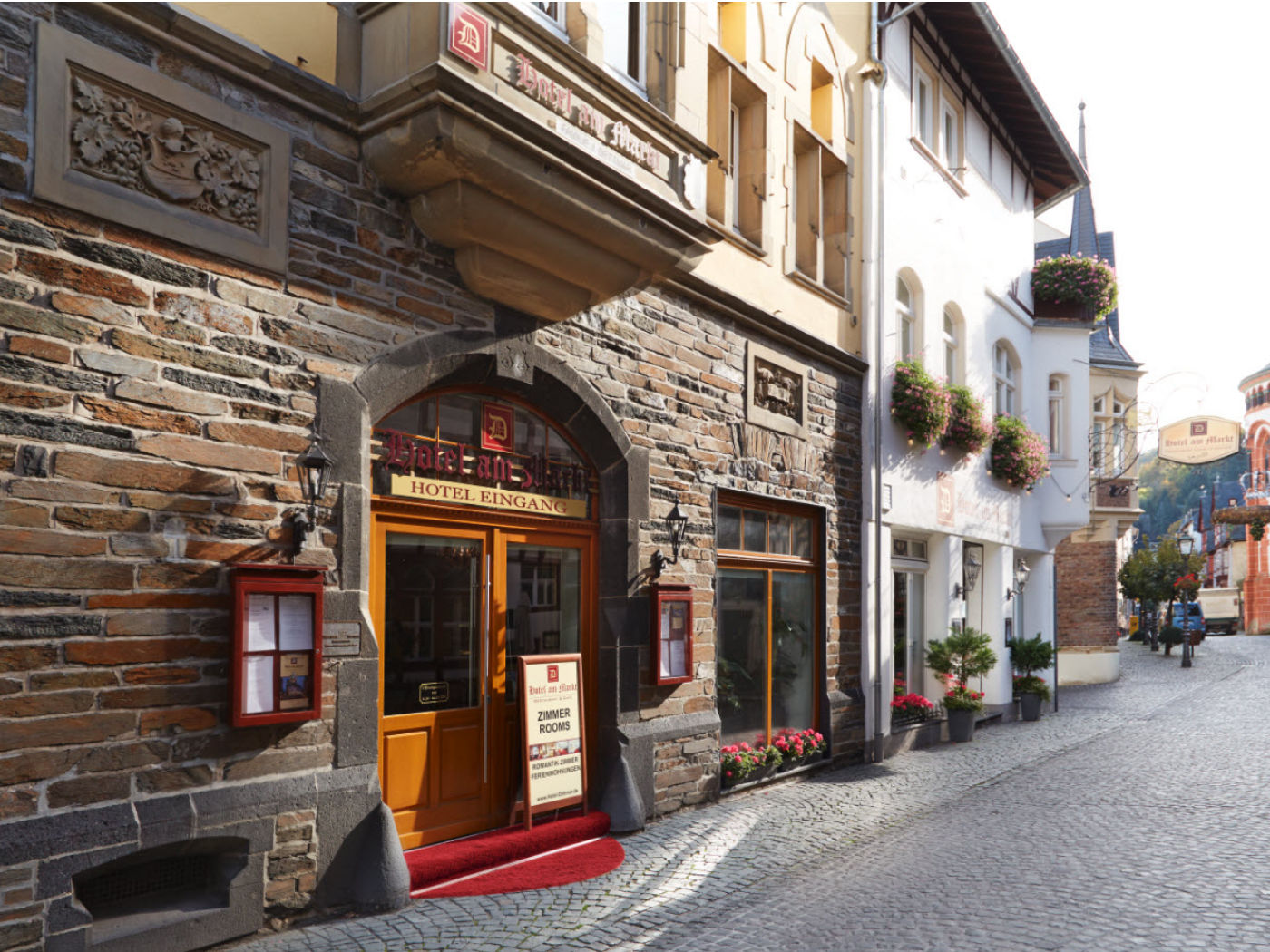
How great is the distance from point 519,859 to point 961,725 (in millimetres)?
7982

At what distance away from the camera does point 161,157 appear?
5062 millimetres

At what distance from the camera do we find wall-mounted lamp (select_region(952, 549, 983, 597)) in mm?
15234

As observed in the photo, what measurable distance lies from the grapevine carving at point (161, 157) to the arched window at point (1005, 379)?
13.4 metres

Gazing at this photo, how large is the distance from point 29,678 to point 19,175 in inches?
81.1

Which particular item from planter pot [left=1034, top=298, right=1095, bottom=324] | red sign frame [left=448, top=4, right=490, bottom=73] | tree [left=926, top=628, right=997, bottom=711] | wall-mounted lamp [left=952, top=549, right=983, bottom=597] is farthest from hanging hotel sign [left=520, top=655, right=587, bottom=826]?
planter pot [left=1034, top=298, right=1095, bottom=324]

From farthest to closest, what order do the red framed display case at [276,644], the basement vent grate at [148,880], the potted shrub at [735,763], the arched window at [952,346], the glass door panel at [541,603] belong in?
the arched window at [952,346]
the potted shrub at [735,763]
the glass door panel at [541,603]
the red framed display case at [276,644]
the basement vent grate at [148,880]

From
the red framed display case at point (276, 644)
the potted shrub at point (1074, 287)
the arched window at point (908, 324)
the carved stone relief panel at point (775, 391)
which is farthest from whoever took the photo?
the potted shrub at point (1074, 287)

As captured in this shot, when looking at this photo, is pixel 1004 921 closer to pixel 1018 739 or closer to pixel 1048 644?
pixel 1018 739

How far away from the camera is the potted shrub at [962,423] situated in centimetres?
1374

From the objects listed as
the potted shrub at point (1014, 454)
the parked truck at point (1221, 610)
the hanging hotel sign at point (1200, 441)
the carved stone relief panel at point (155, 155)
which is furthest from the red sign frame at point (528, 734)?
the parked truck at point (1221, 610)

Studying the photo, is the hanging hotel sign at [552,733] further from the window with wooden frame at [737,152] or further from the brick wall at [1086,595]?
the brick wall at [1086,595]

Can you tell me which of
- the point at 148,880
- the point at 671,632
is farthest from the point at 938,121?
the point at 148,880

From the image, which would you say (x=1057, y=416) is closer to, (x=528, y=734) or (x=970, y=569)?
(x=970, y=569)

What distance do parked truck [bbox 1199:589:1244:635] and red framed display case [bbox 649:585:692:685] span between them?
50066mm
